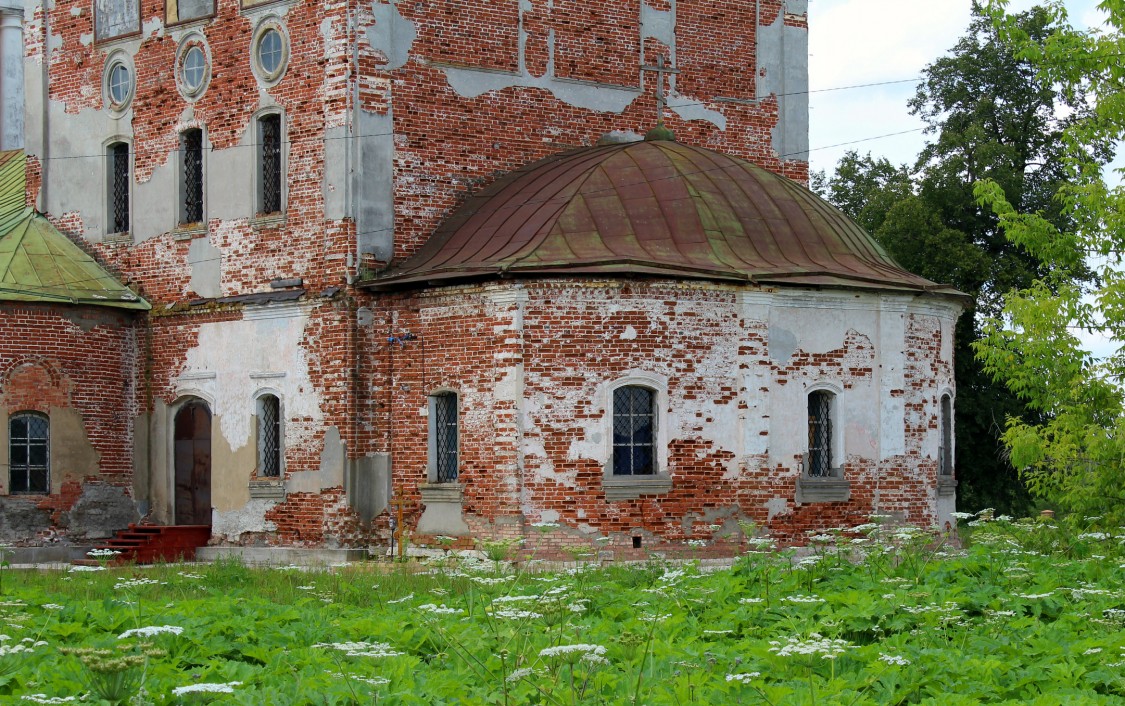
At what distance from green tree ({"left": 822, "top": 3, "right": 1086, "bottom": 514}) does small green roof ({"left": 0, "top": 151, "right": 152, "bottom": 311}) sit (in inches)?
582

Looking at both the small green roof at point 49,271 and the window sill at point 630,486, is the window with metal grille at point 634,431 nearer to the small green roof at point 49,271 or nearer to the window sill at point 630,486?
the window sill at point 630,486

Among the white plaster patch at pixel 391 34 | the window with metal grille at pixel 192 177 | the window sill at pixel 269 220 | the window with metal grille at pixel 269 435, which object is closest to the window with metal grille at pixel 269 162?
the window sill at pixel 269 220

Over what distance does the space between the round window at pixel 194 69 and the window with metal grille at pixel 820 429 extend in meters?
9.75

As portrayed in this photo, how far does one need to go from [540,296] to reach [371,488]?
359 centimetres

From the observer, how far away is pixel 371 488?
20.8 meters

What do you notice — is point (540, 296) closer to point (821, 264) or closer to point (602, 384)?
point (602, 384)

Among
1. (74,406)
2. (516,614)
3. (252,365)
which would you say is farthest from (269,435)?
(516,614)

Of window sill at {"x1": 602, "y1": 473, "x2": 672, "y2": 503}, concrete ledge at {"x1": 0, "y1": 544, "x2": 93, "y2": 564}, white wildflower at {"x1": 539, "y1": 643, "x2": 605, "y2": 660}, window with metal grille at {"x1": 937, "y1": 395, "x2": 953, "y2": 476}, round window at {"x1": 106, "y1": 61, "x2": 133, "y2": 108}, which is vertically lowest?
concrete ledge at {"x1": 0, "y1": 544, "x2": 93, "y2": 564}

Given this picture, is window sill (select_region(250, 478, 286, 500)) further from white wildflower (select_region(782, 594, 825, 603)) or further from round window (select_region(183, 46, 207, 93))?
white wildflower (select_region(782, 594, 825, 603))

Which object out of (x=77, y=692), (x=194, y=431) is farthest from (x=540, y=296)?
(x=77, y=692)

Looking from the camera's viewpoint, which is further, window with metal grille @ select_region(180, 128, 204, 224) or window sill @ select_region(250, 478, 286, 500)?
window with metal grille @ select_region(180, 128, 204, 224)

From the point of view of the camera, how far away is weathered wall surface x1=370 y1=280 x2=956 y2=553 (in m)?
19.2

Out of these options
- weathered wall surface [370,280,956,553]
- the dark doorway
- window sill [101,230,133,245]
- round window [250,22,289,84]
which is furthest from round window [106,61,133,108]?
weathered wall surface [370,280,956,553]

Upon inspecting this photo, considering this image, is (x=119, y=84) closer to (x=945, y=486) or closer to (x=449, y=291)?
(x=449, y=291)
